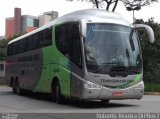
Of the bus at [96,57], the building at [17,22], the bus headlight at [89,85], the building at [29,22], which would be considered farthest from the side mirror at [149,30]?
the building at [17,22]

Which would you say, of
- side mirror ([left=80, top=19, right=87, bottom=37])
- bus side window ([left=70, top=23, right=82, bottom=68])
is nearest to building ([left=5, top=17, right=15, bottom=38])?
bus side window ([left=70, top=23, right=82, bottom=68])

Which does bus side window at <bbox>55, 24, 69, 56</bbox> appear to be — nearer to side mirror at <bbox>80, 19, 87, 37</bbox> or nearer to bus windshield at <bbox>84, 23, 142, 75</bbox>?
bus windshield at <bbox>84, 23, 142, 75</bbox>

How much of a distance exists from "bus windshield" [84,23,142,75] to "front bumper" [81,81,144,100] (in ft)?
2.04

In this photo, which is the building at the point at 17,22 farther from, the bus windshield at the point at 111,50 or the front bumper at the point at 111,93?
the front bumper at the point at 111,93

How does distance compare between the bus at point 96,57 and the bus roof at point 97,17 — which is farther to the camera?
the bus roof at point 97,17

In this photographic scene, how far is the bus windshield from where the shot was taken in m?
16.5

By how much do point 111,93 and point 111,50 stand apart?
1.59 m

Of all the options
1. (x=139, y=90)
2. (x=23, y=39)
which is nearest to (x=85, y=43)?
(x=139, y=90)

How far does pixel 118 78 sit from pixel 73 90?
1.79m

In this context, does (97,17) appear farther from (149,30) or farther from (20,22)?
(20,22)

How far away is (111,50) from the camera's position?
1677cm

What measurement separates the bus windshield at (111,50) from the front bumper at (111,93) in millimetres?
620

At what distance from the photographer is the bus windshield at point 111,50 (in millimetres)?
16531

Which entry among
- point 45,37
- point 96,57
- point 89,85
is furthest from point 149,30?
point 45,37
